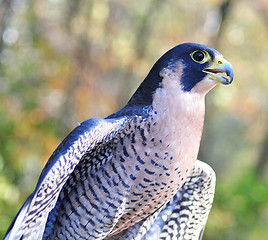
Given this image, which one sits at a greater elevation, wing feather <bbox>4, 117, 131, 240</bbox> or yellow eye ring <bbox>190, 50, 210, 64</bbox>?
yellow eye ring <bbox>190, 50, 210, 64</bbox>

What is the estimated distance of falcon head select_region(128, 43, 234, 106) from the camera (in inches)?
75.7

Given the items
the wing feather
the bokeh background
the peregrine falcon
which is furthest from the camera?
the bokeh background

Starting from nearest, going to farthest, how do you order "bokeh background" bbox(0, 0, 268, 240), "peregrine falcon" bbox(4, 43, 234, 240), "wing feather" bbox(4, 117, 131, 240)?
"wing feather" bbox(4, 117, 131, 240) < "peregrine falcon" bbox(4, 43, 234, 240) < "bokeh background" bbox(0, 0, 268, 240)

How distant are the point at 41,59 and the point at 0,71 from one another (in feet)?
2.23

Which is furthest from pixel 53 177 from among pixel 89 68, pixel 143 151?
pixel 89 68

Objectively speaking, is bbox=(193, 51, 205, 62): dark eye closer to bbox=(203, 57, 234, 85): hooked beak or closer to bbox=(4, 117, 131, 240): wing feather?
bbox=(203, 57, 234, 85): hooked beak

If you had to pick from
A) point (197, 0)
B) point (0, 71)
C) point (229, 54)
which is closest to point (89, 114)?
point (0, 71)

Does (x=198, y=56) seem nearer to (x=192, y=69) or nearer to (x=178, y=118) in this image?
(x=192, y=69)

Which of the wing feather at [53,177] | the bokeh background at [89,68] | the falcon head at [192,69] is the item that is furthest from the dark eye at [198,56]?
the bokeh background at [89,68]

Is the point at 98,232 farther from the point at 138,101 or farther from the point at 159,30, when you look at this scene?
the point at 159,30

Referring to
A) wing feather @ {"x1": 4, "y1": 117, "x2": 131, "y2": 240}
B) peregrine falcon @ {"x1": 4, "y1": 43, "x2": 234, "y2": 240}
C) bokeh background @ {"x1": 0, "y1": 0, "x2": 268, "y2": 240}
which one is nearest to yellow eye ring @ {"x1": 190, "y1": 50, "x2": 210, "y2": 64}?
peregrine falcon @ {"x1": 4, "y1": 43, "x2": 234, "y2": 240}

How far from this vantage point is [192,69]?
194 cm

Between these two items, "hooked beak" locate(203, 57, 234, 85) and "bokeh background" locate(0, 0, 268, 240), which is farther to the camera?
"bokeh background" locate(0, 0, 268, 240)

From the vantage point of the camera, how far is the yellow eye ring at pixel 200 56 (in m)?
1.94
